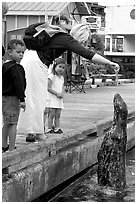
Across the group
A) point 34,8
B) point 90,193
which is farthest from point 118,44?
point 90,193

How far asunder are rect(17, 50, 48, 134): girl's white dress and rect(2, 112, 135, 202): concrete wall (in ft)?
1.26

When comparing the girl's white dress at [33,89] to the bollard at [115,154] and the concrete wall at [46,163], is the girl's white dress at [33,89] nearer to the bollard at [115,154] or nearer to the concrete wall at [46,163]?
the concrete wall at [46,163]

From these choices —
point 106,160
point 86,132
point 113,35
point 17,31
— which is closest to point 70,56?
point 17,31

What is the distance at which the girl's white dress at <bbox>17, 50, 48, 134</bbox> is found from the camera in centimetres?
656

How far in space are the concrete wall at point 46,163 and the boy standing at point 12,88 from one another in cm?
41

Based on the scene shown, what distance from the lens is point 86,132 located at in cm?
792

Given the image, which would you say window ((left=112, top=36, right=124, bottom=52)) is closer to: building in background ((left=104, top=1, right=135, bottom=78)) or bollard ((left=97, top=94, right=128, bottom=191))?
building in background ((left=104, top=1, right=135, bottom=78))

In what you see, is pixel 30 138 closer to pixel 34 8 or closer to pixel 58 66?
pixel 58 66

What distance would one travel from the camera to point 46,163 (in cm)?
604

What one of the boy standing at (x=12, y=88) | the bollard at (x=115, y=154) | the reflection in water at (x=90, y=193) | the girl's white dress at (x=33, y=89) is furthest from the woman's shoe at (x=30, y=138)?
the bollard at (x=115, y=154)

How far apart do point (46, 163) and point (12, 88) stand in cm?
98

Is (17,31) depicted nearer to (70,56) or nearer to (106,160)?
(70,56)

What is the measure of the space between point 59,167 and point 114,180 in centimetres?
75

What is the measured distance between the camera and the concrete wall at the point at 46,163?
5242mm
